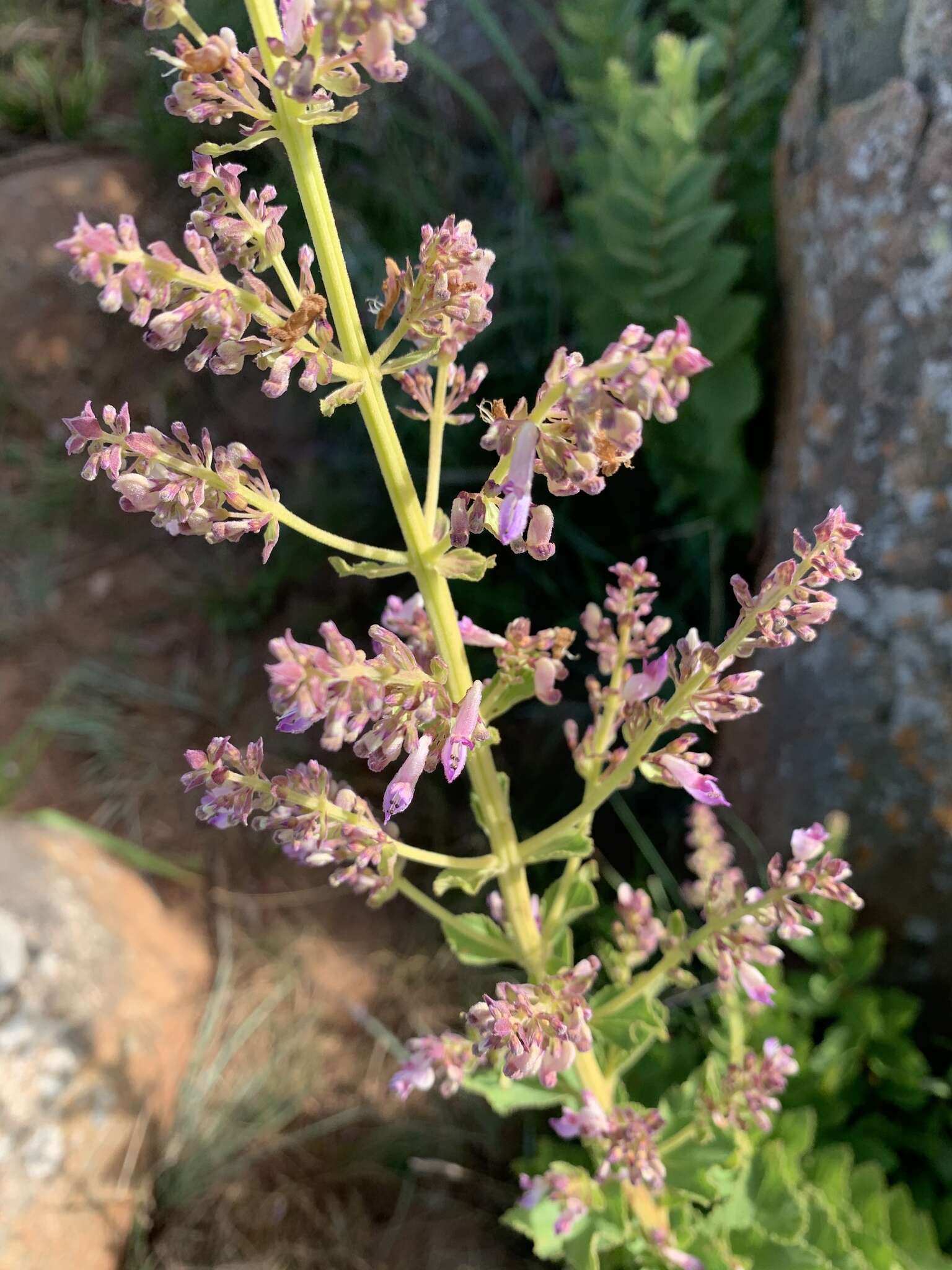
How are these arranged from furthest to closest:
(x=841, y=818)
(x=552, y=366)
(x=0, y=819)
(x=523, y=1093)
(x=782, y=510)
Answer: (x=0, y=819) < (x=782, y=510) < (x=841, y=818) < (x=523, y=1093) < (x=552, y=366)

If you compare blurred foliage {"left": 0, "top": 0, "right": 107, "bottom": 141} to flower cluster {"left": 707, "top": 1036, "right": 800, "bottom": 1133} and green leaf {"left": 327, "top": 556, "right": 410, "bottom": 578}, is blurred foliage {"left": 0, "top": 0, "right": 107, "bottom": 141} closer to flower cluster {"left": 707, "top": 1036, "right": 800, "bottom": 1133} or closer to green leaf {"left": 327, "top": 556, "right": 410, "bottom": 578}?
green leaf {"left": 327, "top": 556, "right": 410, "bottom": 578}

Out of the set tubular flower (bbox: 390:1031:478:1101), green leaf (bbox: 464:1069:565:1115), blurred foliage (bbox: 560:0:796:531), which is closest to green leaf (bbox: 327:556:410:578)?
tubular flower (bbox: 390:1031:478:1101)

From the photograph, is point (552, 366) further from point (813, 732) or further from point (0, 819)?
point (0, 819)

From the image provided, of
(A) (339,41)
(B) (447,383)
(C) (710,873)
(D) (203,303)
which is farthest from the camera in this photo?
(C) (710,873)

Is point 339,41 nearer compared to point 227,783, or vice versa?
point 339,41

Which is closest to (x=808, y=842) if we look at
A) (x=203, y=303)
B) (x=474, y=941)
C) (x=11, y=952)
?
(x=474, y=941)

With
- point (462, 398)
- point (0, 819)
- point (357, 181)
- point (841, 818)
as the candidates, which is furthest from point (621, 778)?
point (357, 181)

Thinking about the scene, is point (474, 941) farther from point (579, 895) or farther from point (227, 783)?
point (227, 783)

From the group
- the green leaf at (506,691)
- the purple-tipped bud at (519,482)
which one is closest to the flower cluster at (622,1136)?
the green leaf at (506,691)
